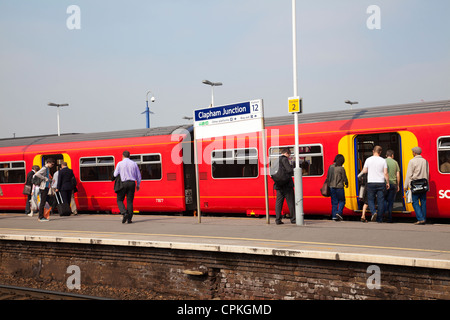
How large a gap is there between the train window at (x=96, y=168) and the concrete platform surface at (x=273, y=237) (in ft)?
10.5

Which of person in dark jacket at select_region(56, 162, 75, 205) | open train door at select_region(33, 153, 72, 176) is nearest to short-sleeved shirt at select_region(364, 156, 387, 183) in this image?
person in dark jacket at select_region(56, 162, 75, 205)

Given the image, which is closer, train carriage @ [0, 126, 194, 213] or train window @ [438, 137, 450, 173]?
train window @ [438, 137, 450, 173]

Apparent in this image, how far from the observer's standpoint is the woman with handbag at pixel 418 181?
10867 mm

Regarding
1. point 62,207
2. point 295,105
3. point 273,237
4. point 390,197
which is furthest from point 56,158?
point 390,197

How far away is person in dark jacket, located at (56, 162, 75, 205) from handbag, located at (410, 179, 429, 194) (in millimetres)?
10264

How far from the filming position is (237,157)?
14.3 meters

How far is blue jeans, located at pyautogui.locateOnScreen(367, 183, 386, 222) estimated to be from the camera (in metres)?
11.4

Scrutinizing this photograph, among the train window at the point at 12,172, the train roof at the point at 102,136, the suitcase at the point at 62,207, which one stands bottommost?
the suitcase at the point at 62,207

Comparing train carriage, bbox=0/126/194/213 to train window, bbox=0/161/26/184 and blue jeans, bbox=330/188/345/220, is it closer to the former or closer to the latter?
train window, bbox=0/161/26/184

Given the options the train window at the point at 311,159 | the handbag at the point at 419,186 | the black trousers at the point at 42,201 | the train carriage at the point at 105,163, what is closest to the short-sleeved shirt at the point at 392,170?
the handbag at the point at 419,186

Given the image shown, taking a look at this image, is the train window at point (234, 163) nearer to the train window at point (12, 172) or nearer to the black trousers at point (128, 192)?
the black trousers at point (128, 192)
